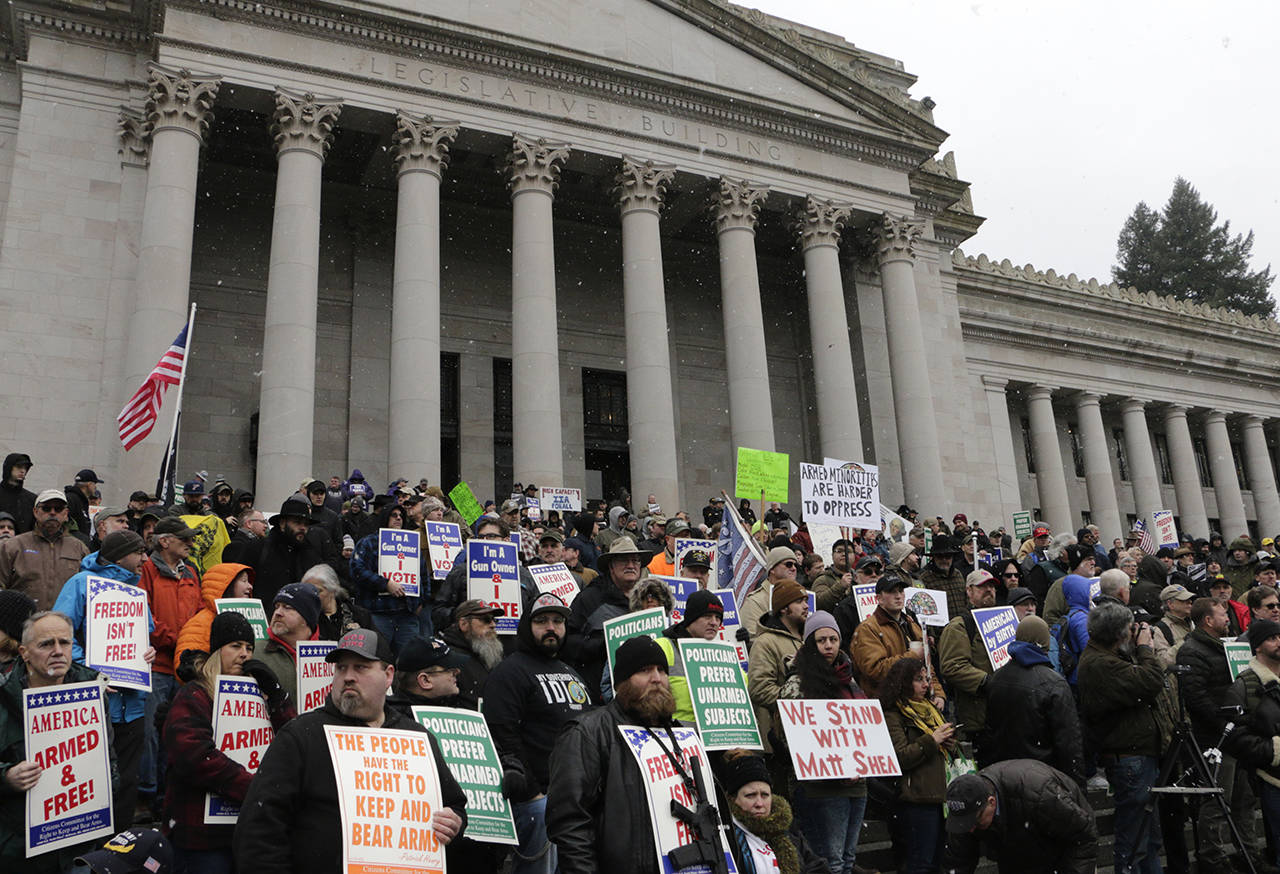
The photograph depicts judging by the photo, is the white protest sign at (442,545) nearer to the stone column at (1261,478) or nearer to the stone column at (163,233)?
the stone column at (163,233)

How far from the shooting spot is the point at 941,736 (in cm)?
707

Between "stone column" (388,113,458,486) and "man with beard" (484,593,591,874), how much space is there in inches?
612

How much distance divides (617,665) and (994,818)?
2566mm

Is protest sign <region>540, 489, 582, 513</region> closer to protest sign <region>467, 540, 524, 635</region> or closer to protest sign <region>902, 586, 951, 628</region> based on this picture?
protest sign <region>467, 540, 524, 635</region>

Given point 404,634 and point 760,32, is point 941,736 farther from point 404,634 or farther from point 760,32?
point 760,32

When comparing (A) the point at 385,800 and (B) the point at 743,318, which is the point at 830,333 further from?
(A) the point at 385,800

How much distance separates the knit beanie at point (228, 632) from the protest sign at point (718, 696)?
2.59 m

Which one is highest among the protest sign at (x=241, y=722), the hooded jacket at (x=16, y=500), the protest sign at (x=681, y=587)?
the hooded jacket at (x=16, y=500)

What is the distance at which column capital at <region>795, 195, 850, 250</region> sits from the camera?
28312 millimetres

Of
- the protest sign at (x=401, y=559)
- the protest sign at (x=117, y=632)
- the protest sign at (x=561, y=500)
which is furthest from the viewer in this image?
the protest sign at (x=561, y=500)

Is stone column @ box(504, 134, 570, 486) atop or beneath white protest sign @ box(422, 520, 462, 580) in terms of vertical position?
atop

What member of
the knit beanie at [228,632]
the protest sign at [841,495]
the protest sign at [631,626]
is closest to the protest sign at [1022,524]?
the protest sign at [841,495]

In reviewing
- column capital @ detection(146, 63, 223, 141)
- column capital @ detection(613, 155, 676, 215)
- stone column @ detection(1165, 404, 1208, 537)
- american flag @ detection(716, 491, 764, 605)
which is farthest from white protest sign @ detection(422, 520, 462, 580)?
stone column @ detection(1165, 404, 1208, 537)

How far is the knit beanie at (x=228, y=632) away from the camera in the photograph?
5.76m
